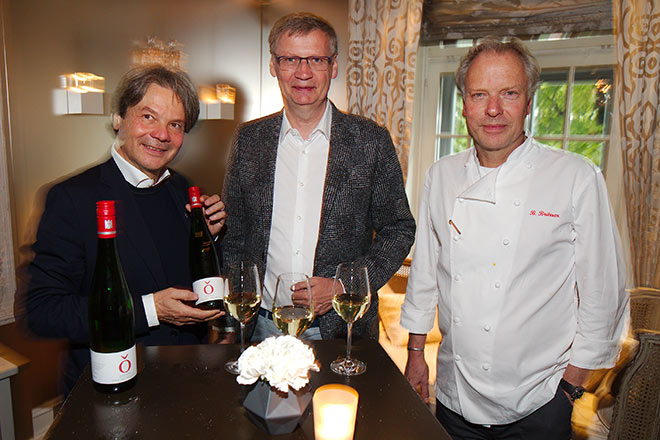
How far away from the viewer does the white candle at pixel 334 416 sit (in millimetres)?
791

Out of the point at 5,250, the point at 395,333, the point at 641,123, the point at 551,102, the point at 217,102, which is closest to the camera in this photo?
the point at 5,250

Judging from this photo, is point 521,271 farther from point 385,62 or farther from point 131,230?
point 385,62

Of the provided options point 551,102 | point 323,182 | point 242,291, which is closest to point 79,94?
point 323,182

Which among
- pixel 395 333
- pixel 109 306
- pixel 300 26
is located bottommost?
pixel 395 333

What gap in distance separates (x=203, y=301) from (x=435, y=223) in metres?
0.75

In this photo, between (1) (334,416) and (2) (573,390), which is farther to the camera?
(2) (573,390)

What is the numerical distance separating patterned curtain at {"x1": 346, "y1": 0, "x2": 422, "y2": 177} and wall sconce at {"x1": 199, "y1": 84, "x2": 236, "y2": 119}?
90 cm

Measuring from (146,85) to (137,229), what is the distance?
1.41ft

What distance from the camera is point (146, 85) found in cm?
137

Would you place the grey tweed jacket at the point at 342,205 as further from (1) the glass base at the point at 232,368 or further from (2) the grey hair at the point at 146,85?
(1) the glass base at the point at 232,368

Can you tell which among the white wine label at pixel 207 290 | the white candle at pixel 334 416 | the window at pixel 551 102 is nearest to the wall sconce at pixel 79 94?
the white wine label at pixel 207 290

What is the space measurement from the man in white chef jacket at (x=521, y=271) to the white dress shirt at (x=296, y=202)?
524mm

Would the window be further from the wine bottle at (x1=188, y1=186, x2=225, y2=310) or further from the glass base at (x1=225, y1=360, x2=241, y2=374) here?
the glass base at (x1=225, y1=360, x2=241, y2=374)

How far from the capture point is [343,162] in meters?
1.69
